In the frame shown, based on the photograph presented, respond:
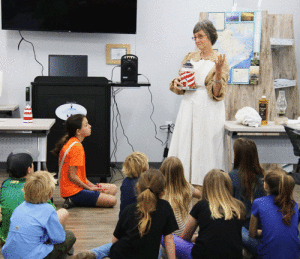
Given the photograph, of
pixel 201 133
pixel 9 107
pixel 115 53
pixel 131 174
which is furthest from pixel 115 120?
pixel 131 174

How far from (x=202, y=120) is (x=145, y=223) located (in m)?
1.98

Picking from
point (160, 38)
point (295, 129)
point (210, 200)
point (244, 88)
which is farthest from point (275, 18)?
point (210, 200)

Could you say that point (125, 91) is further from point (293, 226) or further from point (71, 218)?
point (293, 226)

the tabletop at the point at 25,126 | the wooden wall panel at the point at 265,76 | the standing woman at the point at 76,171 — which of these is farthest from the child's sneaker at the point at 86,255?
the wooden wall panel at the point at 265,76

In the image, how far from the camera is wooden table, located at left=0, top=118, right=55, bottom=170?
13.4 ft

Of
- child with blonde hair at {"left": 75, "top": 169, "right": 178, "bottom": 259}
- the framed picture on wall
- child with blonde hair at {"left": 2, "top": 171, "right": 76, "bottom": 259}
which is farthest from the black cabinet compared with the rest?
child with blonde hair at {"left": 75, "top": 169, "right": 178, "bottom": 259}

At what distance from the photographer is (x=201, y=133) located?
4.22m

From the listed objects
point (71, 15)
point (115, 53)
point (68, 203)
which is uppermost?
point (71, 15)

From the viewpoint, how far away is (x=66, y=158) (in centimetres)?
413

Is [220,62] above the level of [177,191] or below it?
above

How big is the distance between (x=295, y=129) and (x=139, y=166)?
124 centimetres

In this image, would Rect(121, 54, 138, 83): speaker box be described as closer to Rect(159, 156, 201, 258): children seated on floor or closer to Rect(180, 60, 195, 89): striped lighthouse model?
Rect(180, 60, 195, 89): striped lighthouse model

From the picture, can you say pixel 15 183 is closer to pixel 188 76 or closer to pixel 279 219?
pixel 279 219

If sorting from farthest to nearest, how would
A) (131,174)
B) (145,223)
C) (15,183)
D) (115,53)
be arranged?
(115,53), (131,174), (15,183), (145,223)
